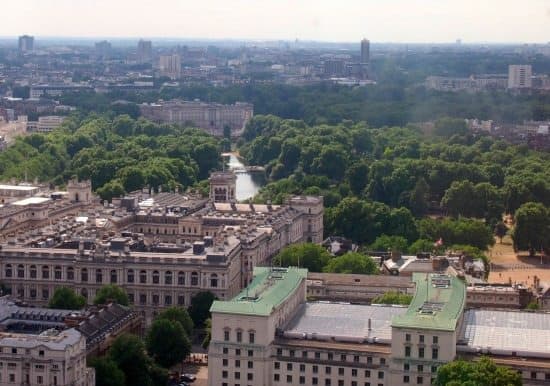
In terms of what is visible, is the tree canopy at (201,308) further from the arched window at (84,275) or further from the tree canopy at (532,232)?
the tree canopy at (532,232)

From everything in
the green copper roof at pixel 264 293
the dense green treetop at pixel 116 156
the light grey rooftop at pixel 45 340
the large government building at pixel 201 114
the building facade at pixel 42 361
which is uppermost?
the green copper roof at pixel 264 293

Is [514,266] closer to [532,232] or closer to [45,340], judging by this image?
[532,232]

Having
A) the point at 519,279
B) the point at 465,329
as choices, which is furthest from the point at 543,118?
the point at 465,329

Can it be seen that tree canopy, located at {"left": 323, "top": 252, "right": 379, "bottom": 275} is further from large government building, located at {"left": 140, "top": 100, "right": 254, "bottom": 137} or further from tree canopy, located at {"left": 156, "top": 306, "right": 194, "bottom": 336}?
large government building, located at {"left": 140, "top": 100, "right": 254, "bottom": 137}

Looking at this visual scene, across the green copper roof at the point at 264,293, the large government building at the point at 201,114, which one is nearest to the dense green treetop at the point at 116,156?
the large government building at the point at 201,114

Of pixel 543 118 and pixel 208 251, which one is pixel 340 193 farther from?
pixel 543 118
